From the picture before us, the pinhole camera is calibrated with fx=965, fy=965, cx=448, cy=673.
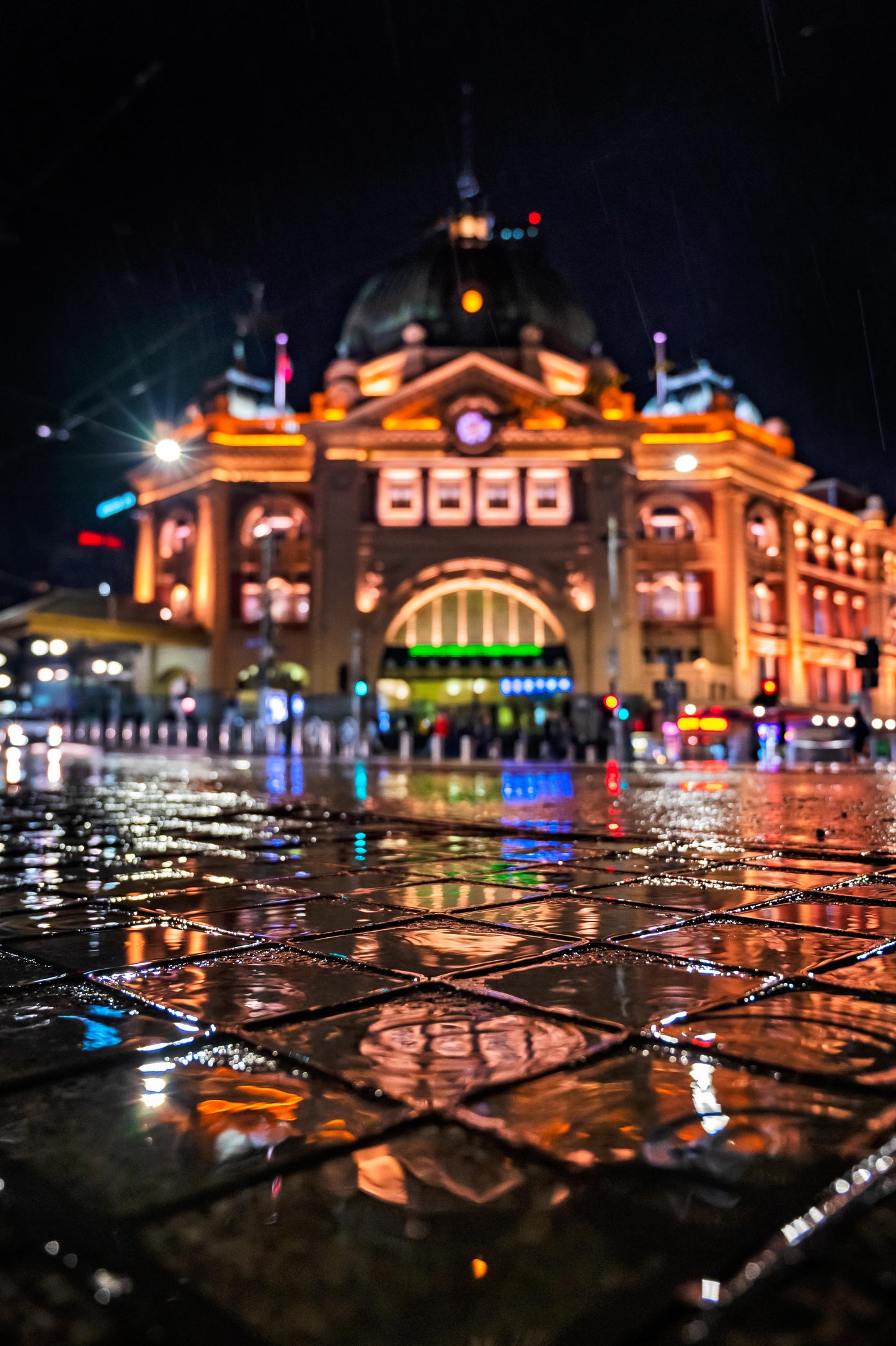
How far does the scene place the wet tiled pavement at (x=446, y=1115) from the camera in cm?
122

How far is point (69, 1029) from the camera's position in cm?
242

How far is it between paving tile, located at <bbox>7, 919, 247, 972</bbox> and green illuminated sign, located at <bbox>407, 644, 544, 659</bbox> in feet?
148

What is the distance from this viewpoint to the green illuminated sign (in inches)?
1922

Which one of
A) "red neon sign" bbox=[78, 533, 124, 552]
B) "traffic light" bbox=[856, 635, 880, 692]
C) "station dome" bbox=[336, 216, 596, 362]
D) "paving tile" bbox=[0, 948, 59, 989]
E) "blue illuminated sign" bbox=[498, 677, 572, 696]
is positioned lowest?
"paving tile" bbox=[0, 948, 59, 989]

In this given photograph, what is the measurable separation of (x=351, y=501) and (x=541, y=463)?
996 centimetres

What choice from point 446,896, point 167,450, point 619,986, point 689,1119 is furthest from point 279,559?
point 689,1119

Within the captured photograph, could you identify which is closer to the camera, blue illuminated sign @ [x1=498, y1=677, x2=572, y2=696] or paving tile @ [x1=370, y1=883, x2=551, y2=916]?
paving tile @ [x1=370, y1=883, x2=551, y2=916]

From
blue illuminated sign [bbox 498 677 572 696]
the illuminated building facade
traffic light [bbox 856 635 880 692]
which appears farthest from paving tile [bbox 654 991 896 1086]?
blue illuminated sign [bbox 498 677 572 696]

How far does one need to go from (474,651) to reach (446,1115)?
1889 inches

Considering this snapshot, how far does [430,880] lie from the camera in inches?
199

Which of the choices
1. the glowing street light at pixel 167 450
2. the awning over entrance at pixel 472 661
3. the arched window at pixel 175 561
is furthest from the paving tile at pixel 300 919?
the arched window at pixel 175 561

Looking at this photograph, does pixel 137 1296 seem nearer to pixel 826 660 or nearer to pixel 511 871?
pixel 511 871

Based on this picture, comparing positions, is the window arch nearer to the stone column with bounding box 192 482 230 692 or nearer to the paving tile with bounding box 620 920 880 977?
the stone column with bounding box 192 482 230 692

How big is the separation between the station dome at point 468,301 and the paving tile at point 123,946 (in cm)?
5511
